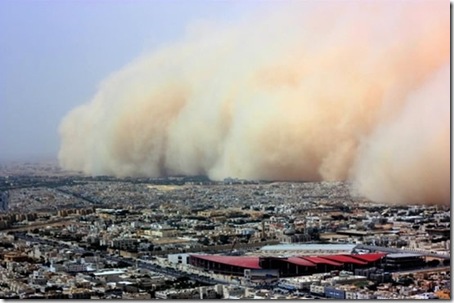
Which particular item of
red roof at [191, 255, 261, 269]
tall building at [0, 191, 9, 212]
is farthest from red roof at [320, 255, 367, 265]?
tall building at [0, 191, 9, 212]

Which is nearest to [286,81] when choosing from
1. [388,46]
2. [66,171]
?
[388,46]

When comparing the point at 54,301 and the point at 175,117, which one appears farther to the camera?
the point at 175,117

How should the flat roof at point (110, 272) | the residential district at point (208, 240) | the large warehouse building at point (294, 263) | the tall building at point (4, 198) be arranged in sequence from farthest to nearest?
the tall building at point (4, 198)
the flat roof at point (110, 272)
the large warehouse building at point (294, 263)
the residential district at point (208, 240)

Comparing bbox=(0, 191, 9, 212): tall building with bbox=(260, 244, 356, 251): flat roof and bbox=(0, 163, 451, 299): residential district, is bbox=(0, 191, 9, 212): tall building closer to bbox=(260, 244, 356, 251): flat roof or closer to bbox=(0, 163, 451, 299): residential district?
bbox=(0, 163, 451, 299): residential district

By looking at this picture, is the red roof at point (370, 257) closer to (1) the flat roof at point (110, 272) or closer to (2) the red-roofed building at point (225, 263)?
(2) the red-roofed building at point (225, 263)

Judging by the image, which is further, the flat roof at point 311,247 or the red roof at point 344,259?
the flat roof at point 311,247

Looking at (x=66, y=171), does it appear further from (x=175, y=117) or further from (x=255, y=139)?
(x=255, y=139)

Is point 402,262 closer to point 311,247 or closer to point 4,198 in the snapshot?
point 311,247

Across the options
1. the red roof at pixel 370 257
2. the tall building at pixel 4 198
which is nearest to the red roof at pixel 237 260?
the red roof at pixel 370 257
